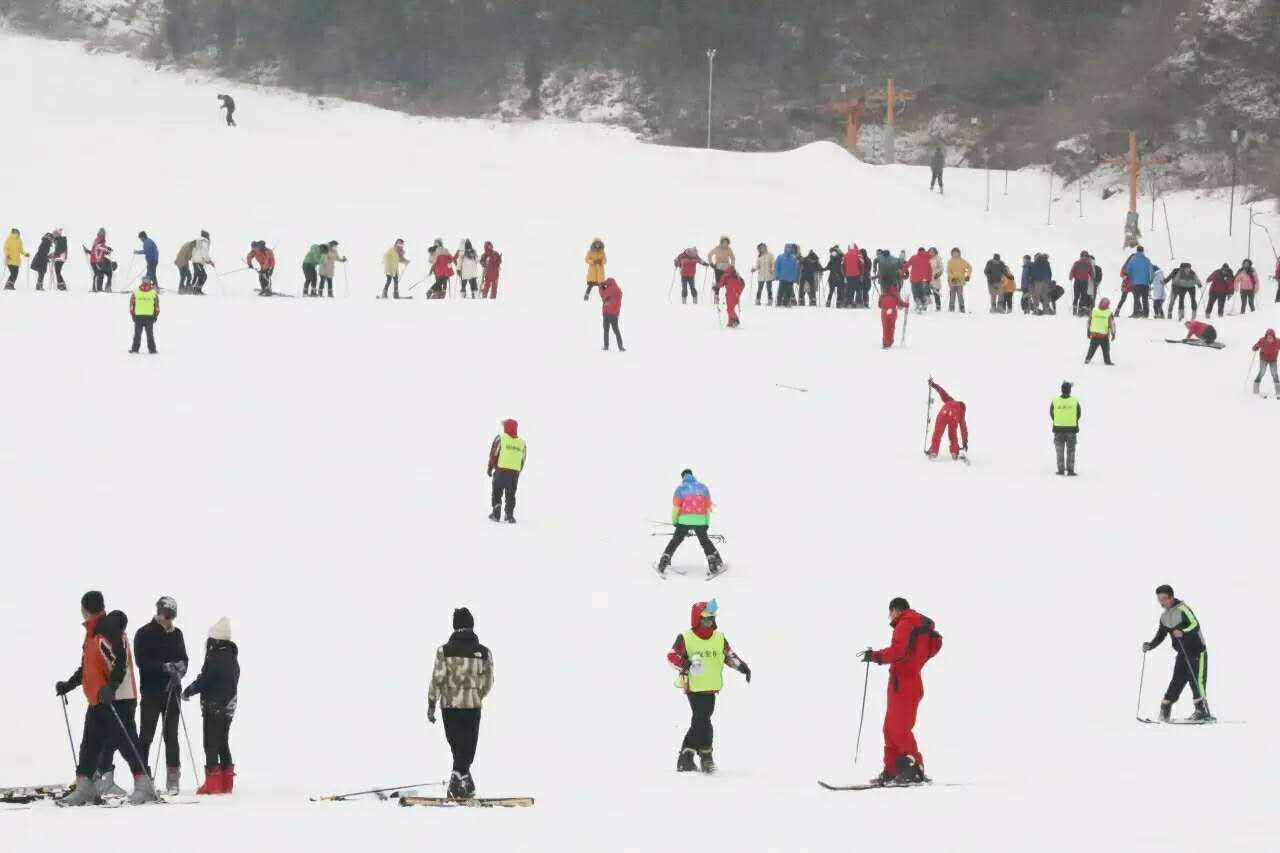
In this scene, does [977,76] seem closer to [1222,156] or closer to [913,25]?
[913,25]

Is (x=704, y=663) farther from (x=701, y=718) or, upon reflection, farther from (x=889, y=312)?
(x=889, y=312)

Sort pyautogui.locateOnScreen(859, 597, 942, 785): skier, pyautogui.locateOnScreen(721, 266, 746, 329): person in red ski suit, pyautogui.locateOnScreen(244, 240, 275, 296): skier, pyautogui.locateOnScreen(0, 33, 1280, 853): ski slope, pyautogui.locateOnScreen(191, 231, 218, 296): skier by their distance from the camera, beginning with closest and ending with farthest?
pyautogui.locateOnScreen(0, 33, 1280, 853): ski slope → pyautogui.locateOnScreen(859, 597, 942, 785): skier → pyautogui.locateOnScreen(721, 266, 746, 329): person in red ski suit → pyautogui.locateOnScreen(191, 231, 218, 296): skier → pyautogui.locateOnScreen(244, 240, 275, 296): skier

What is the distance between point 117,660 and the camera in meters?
9.45

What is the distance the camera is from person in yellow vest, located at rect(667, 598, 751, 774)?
35.5 feet

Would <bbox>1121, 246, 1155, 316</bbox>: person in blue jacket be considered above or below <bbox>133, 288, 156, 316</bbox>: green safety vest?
above

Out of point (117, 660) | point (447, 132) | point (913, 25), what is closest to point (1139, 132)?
point (913, 25)

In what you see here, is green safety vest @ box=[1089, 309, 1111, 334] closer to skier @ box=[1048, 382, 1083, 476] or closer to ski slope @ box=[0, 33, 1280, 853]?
ski slope @ box=[0, 33, 1280, 853]

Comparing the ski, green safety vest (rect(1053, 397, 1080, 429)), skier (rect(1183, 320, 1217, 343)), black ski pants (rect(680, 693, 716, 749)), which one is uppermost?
skier (rect(1183, 320, 1217, 343))

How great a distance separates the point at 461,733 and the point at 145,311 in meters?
17.0

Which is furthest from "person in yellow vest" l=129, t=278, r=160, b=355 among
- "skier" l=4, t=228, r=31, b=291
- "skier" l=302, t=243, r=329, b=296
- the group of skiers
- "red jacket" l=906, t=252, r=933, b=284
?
the group of skiers

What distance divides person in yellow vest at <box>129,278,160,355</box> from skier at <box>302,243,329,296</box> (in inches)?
281

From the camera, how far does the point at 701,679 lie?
35.5 feet

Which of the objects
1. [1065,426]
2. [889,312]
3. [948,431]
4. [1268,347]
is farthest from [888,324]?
[1065,426]

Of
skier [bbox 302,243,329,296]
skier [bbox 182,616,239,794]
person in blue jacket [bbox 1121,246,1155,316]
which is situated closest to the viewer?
skier [bbox 182,616,239,794]
